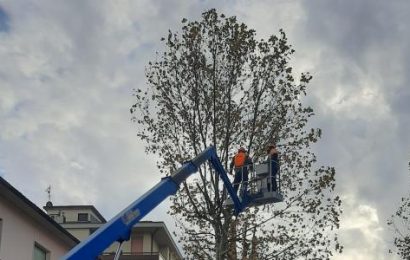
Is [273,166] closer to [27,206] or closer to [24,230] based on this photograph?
[27,206]

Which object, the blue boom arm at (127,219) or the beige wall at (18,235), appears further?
the beige wall at (18,235)

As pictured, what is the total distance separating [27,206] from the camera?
2131cm

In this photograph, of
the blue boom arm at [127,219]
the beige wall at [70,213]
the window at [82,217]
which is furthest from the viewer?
the beige wall at [70,213]

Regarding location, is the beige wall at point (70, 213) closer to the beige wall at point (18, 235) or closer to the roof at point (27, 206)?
the roof at point (27, 206)

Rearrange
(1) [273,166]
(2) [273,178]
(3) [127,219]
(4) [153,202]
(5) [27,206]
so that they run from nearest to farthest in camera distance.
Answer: (3) [127,219], (4) [153,202], (2) [273,178], (1) [273,166], (5) [27,206]

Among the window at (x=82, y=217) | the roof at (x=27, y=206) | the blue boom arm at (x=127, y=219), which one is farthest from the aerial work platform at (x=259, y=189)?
the window at (x=82, y=217)

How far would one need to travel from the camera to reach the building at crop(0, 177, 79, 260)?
67.2 feet

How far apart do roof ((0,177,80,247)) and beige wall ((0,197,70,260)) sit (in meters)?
0.18

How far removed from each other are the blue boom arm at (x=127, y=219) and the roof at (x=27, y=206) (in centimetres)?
728

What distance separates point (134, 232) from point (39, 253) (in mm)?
24922

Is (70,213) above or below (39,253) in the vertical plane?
above

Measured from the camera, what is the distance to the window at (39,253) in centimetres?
2341

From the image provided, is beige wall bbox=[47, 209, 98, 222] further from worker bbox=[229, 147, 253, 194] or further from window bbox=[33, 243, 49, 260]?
worker bbox=[229, 147, 253, 194]

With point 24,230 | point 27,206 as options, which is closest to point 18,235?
point 24,230
